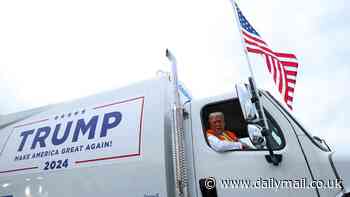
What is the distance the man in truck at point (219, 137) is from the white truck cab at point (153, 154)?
0.17 feet

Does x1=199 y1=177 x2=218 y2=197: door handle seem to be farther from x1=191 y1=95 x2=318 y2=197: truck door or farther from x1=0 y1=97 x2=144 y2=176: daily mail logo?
x1=0 y1=97 x2=144 y2=176: daily mail logo

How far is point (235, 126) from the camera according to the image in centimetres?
379

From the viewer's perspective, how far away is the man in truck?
265cm

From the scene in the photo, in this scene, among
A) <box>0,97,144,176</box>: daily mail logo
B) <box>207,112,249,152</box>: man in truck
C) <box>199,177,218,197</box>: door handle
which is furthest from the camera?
<box>0,97,144,176</box>: daily mail logo

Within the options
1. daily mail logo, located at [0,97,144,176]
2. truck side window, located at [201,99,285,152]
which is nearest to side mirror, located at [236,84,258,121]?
truck side window, located at [201,99,285,152]

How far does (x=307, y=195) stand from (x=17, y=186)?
322 cm

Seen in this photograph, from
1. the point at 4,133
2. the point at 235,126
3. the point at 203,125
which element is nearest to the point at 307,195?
the point at 203,125

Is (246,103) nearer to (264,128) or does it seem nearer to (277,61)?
(264,128)

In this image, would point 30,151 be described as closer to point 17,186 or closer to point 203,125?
point 17,186
